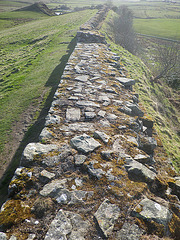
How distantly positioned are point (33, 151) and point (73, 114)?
1.92 meters

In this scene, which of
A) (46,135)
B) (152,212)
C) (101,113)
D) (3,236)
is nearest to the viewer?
(3,236)

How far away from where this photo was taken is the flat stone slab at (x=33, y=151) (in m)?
3.49

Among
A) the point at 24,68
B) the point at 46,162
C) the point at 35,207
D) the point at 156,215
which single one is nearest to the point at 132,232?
the point at 156,215

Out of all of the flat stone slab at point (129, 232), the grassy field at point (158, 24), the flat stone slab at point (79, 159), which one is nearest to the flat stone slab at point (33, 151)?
the flat stone slab at point (79, 159)

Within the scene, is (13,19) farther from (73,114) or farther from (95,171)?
(95,171)

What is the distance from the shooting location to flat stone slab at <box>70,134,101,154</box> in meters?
3.89

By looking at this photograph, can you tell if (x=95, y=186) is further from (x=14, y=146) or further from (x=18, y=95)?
(x=18, y=95)

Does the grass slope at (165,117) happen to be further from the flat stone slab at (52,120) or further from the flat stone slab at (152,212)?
the flat stone slab at (52,120)

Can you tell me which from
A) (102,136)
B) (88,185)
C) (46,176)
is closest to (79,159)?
(88,185)

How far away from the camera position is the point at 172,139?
364 inches

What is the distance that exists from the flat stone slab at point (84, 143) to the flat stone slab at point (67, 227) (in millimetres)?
1450

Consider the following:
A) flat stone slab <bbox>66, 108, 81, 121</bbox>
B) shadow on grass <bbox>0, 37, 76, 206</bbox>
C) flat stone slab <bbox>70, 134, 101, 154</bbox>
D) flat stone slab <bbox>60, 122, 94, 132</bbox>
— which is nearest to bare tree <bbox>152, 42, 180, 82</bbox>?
shadow on grass <bbox>0, 37, 76, 206</bbox>

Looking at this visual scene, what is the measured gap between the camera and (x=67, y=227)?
8.23 ft

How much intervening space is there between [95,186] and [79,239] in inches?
36.9
